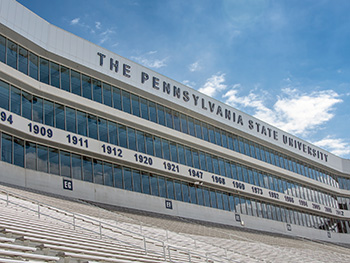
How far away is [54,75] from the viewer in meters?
21.1

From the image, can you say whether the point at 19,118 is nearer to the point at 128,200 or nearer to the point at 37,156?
the point at 37,156

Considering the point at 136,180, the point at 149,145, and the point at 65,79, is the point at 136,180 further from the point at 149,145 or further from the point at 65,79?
the point at 65,79

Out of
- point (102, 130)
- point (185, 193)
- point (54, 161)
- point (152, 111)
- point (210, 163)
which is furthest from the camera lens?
point (210, 163)

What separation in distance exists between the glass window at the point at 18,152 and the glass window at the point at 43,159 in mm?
845

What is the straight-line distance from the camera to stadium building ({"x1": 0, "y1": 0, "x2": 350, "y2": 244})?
19422 millimetres

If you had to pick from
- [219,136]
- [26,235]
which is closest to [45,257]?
[26,235]

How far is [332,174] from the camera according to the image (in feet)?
141

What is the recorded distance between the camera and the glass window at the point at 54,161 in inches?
797

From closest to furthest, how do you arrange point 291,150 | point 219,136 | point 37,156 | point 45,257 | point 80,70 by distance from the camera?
point 45,257, point 37,156, point 80,70, point 219,136, point 291,150

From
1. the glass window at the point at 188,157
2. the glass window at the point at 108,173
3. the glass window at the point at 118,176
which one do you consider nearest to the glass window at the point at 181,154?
the glass window at the point at 188,157

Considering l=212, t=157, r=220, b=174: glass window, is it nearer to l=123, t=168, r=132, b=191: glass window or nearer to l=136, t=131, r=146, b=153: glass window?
l=136, t=131, r=146, b=153: glass window

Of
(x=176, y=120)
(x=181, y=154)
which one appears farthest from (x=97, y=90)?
(x=181, y=154)

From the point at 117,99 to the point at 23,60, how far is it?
5.49 meters

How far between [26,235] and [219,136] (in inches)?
897
